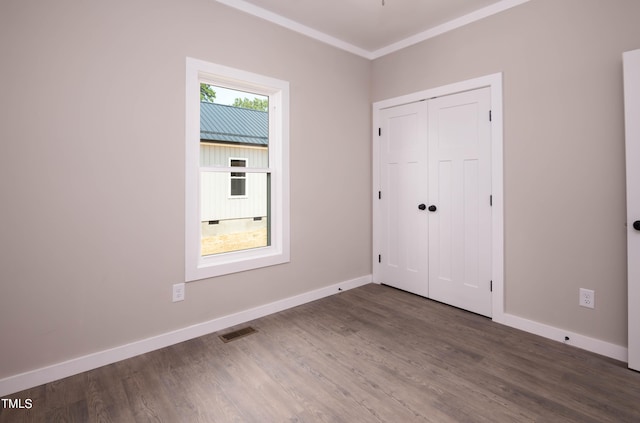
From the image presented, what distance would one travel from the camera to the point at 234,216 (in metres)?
3.00

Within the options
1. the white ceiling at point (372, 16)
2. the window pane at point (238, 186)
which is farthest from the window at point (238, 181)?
the white ceiling at point (372, 16)

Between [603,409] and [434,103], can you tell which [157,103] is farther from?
[603,409]

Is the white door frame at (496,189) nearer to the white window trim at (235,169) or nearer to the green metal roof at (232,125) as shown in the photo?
the white window trim at (235,169)

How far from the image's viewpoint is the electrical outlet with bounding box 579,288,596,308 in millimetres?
2400

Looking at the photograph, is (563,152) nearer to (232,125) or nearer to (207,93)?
(232,125)

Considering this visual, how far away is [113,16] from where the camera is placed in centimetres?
223

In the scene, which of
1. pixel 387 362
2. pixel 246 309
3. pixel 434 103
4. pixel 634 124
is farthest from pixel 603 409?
pixel 434 103

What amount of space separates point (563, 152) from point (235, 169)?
266cm

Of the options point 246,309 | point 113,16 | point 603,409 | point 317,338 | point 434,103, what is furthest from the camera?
point 434,103

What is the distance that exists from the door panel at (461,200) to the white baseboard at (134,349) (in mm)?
1394

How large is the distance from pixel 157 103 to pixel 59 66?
22.8 inches

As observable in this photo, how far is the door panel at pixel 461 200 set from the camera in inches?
118

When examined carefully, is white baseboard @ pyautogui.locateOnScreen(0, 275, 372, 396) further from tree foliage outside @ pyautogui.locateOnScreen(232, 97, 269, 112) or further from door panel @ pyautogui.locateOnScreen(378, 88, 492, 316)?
tree foliage outside @ pyautogui.locateOnScreen(232, 97, 269, 112)

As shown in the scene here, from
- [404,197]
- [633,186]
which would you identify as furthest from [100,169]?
[633,186]
